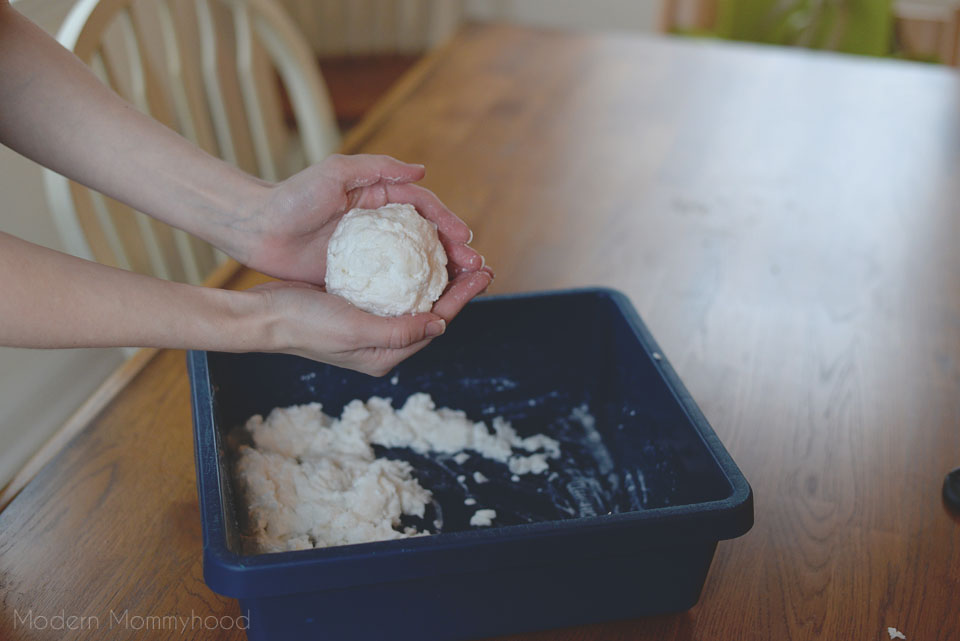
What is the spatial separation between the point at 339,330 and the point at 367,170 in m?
0.22

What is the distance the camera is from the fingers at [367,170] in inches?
36.4

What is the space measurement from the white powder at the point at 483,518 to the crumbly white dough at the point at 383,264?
223mm

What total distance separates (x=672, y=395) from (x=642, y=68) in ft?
4.41

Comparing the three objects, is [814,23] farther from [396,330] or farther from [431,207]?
[396,330]

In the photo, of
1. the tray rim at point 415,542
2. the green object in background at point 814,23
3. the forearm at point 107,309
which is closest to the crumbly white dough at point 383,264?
the forearm at point 107,309

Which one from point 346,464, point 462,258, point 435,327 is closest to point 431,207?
point 462,258

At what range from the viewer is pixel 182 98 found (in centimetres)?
160

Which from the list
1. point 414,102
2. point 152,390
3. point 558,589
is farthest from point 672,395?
point 414,102

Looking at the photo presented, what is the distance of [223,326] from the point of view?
78 cm

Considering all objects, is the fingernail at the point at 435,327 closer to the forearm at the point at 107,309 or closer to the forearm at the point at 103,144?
the forearm at the point at 107,309

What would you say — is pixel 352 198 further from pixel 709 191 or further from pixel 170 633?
pixel 709 191

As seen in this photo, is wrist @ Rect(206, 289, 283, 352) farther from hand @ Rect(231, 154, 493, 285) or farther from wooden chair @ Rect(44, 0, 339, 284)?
wooden chair @ Rect(44, 0, 339, 284)

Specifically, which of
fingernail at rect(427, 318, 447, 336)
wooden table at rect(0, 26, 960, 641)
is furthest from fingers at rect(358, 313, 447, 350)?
wooden table at rect(0, 26, 960, 641)

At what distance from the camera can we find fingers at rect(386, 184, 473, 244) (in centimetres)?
99
